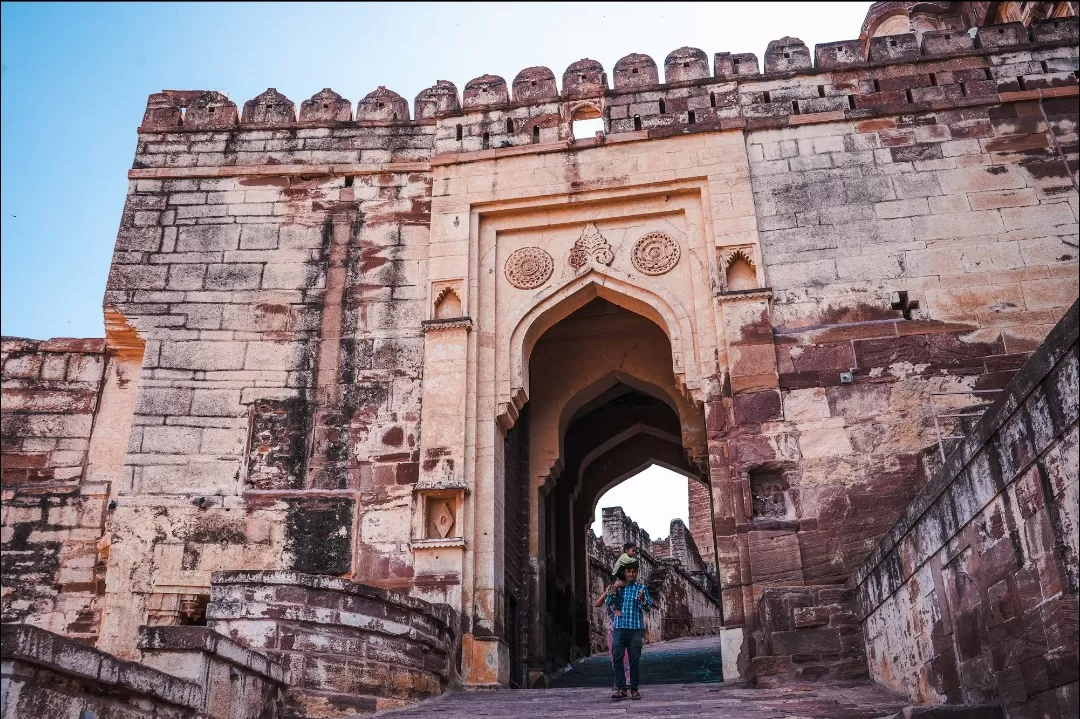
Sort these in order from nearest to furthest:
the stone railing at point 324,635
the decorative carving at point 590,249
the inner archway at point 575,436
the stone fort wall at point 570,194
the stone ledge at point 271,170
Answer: the stone railing at point 324,635
the stone fort wall at point 570,194
the decorative carving at point 590,249
the stone ledge at point 271,170
the inner archway at point 575,436

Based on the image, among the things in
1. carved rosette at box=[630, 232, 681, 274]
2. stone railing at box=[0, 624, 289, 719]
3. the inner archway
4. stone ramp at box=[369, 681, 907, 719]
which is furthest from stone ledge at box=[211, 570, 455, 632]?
carved rosette at box=[630, 232, 681, 274]

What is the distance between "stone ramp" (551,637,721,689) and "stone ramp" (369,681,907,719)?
6.84 feet

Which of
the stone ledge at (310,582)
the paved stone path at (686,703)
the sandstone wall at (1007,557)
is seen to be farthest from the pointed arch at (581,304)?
the sandstone wall at (1007,557)

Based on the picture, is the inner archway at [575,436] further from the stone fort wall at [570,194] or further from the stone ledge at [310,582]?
the stone ledge at [310,582]

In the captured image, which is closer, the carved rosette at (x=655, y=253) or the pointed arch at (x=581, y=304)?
the pointed arch at (x=581, y=304)

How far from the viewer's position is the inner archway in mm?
10008

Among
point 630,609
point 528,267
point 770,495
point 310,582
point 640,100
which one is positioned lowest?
point 630,609

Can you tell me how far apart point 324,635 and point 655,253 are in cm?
482

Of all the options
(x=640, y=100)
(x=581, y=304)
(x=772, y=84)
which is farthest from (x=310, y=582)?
(x=772, y=84)

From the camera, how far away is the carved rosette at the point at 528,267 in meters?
9.23

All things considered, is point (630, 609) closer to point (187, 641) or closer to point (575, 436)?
point (187, 641)

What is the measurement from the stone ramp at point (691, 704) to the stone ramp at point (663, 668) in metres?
2.08

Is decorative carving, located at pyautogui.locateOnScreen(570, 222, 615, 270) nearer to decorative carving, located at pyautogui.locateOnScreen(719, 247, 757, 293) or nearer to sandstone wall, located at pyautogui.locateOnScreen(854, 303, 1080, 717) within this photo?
decorative carving, located at pyautogui.locateOnScreen(719, 247, 757, 293)

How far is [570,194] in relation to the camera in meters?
9.30
